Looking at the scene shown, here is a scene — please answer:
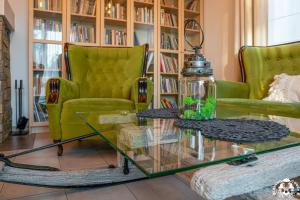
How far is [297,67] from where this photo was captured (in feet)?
6.66

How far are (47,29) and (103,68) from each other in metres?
0.87

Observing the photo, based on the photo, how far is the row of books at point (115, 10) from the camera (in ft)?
9.61

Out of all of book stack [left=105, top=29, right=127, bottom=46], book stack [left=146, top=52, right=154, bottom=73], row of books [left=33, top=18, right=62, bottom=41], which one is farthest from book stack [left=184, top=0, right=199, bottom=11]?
row of books [left=33, top=18, right=62, bottom=41]

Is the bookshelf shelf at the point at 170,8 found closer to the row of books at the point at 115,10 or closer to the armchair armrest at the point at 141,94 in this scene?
the row of books at the point at 115,10

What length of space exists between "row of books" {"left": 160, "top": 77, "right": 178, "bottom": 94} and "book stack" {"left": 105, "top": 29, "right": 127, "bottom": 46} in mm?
687

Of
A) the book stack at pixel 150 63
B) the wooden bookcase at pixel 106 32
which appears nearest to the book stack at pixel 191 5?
the wooden bookcase at pixel 106 32

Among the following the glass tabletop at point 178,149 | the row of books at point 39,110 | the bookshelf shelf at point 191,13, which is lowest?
the row of books at point 39,110

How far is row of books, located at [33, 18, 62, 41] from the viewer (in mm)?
2670

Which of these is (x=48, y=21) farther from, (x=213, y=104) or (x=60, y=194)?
(x=213, y=104)

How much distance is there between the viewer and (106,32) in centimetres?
295

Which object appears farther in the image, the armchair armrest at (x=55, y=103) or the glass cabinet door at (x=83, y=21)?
the glass cabinet door at (x=83, y=21)

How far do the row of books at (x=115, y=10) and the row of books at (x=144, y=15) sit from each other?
0.17 m

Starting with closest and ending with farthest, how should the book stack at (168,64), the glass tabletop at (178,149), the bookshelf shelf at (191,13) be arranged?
the glass tabletop at (178,149) → the book stack at (168,64) → the bookshelf shelf at (191,13)

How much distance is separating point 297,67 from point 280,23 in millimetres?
715
